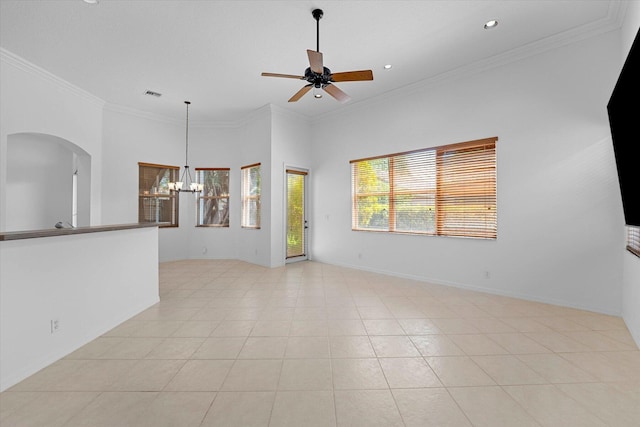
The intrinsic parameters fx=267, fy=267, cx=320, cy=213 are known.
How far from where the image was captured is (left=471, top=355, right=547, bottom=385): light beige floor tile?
1.99 m

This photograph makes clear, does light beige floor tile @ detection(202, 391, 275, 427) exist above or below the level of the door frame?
below

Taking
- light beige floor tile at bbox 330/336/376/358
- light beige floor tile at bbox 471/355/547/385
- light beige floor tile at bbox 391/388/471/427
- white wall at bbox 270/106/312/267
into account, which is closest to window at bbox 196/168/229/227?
white wall at bbox 270/106/312/267

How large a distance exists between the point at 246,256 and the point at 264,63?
436 cm

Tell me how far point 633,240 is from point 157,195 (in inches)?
326

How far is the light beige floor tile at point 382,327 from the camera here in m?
2.79

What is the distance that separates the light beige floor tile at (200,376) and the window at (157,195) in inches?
205

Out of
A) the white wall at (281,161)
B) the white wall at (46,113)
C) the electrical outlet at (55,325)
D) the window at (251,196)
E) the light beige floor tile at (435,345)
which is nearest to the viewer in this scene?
the electrical outlet at (55,325)

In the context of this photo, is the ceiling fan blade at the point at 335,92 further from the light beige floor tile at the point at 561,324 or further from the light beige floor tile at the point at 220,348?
the light beige floor tile at the point at 561,324

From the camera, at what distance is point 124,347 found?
250cm

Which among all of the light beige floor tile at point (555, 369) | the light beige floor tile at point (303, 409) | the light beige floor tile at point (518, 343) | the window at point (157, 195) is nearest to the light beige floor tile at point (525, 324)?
the light beige floor tile at point (518, 343)

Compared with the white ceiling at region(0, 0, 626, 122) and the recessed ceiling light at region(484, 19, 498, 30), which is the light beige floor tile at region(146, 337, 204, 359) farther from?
the recessed ceiling light at region(484, 19, 498, 30)

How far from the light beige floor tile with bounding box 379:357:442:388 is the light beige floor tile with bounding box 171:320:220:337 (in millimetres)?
1814

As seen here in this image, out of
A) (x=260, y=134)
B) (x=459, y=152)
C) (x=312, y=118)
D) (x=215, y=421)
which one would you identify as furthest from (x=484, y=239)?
(x=260, y=134)

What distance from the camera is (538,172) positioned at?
363 centimetres
